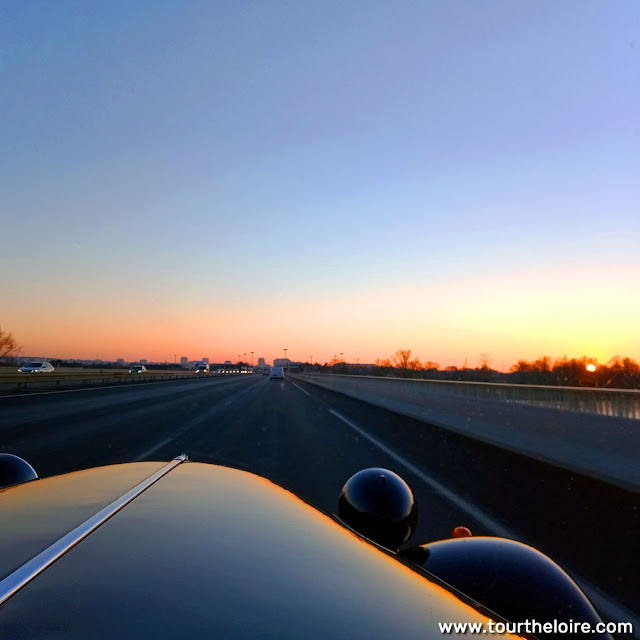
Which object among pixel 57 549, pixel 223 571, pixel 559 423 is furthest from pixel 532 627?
pixel 559 423

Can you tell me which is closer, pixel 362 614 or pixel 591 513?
pixel 362 614

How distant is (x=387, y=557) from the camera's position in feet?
7.55

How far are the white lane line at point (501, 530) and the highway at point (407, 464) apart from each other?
2 cm

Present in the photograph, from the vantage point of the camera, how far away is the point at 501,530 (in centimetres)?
664

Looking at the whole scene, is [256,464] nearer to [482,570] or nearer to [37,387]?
[482,570]

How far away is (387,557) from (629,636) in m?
2.83

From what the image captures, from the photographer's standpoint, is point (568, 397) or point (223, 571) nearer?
point (223, 571)

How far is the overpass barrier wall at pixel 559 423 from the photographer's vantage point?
8.52m

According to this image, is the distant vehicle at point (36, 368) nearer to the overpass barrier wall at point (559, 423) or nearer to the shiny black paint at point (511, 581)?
the overpass barrier wall at point (559, 423)

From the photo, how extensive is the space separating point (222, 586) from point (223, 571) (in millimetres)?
107

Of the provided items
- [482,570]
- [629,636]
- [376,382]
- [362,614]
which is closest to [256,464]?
[629,636]

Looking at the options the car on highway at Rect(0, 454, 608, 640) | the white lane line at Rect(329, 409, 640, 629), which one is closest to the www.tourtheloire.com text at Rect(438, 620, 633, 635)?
the car on highway at Rect(0, 454, 608, 640)

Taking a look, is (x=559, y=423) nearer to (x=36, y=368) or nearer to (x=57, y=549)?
(x=57, y=549)

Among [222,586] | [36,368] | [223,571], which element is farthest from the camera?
[36,368]
